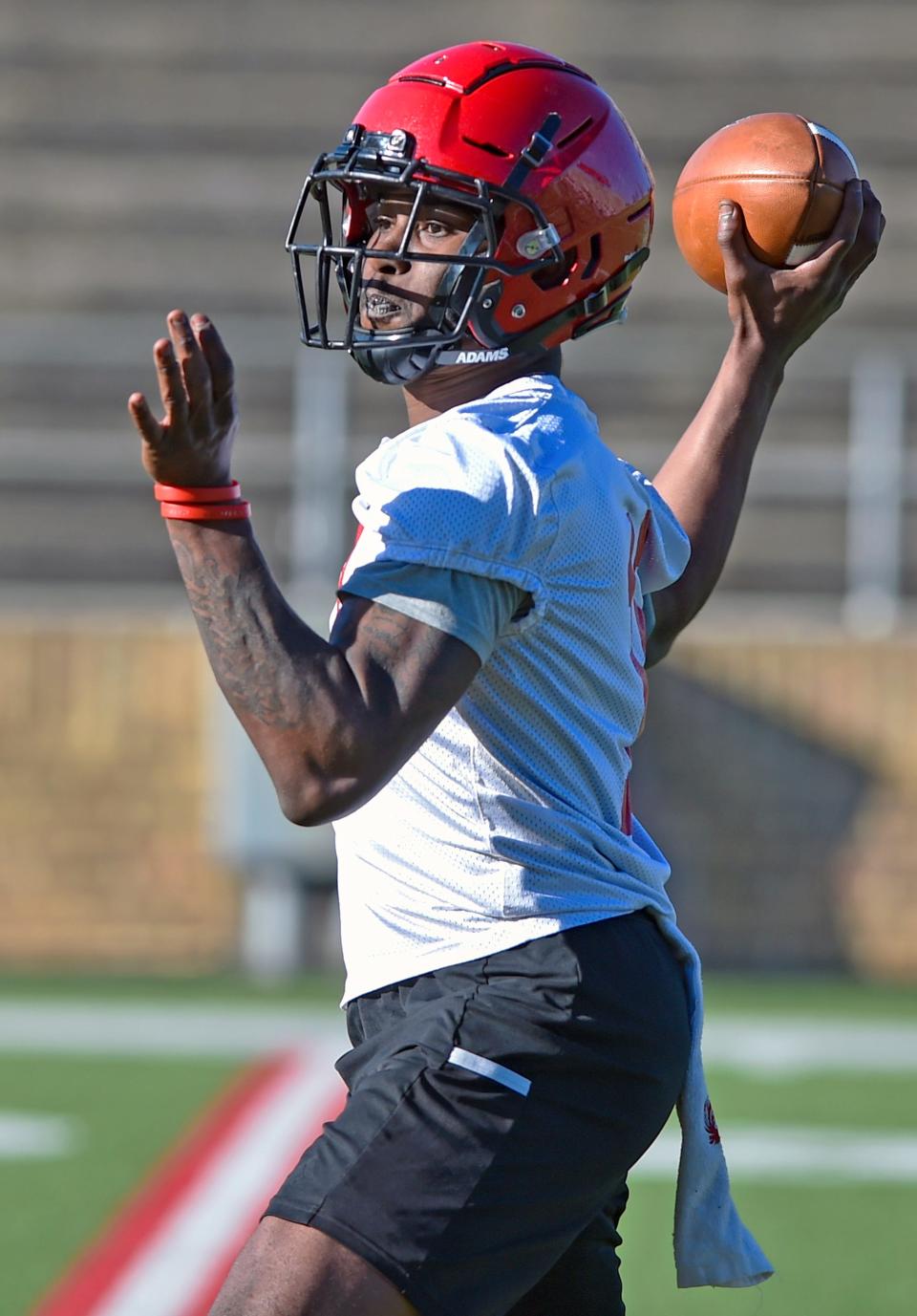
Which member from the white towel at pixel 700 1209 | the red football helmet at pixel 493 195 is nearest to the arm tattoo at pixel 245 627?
the red football helmet at pixel 493 195

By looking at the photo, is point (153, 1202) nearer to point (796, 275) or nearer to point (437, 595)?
point (796, 275)

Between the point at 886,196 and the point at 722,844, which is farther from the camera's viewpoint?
the point at 886,196

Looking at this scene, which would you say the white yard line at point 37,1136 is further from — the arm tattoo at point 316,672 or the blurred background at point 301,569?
the arm tattoo at point 316,672

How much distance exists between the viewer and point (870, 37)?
36.4 feet

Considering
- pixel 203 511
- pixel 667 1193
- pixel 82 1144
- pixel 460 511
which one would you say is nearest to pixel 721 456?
pixel 460 511

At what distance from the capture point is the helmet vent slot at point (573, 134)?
8.14ft

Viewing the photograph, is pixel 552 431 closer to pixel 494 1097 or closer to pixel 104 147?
pixel 494 1097

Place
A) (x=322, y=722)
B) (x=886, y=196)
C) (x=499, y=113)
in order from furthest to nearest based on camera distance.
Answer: (x=886, y=196) → (x=499, y=113) → (x=322, y=722)

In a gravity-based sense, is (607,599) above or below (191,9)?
below

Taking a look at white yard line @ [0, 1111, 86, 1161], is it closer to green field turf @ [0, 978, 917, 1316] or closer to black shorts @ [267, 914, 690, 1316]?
green field turf @ [0, 978, 917, 1316]

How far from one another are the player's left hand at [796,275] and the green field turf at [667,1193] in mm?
2042

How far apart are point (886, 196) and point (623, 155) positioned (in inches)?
351

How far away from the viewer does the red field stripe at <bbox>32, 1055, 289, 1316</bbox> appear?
157 inches

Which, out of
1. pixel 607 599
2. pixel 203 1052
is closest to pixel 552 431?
pixel 607 599
